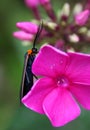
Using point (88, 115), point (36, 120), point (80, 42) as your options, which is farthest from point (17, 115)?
point (80, 42)

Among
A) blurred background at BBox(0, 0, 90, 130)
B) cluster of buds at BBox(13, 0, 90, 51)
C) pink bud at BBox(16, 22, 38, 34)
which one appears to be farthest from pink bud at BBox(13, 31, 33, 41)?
blurred background at BBox(0, 0, 90, 130)

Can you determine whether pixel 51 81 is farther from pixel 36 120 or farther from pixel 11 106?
pixel 11 106

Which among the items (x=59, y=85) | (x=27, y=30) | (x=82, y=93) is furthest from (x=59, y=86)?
(x=27, y=30)

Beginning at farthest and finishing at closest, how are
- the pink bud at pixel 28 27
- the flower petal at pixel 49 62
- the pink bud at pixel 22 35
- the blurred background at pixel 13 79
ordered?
the blurred background at pixel 13 79, the pink bud at pixel 22 35, the pink bud at pixel 28 27, the flower petal at pixel 49 62

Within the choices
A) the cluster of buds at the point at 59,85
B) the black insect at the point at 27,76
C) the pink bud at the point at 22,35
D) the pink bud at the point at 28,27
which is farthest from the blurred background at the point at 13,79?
the black insect at the point at 27,76

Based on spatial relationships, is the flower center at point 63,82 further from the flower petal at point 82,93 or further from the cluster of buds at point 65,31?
the cluster of buds at point 65,31

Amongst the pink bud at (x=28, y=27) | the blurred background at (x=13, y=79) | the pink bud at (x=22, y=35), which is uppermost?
the pink bud at (x=28, y=27)
